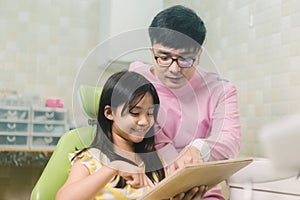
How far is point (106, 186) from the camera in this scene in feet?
4.00

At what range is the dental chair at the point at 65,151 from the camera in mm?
1211

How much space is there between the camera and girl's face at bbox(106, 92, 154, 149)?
117 centimetres

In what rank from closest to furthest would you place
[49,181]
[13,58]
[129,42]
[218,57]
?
[129,42] < [49,181] < [218,57] < [13,58]

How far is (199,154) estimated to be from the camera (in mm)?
1240

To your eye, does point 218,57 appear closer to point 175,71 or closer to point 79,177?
point 175,71

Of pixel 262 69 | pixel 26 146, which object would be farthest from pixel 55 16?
pixel 262 69

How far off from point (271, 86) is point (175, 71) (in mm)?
713

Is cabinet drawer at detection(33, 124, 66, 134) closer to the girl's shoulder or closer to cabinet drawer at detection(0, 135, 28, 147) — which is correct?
cabinet drawer at detection(0, 135, 28, 147)

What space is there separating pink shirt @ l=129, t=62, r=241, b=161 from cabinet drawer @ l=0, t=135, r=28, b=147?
112 centimetres

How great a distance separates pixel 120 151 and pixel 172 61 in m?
0.31

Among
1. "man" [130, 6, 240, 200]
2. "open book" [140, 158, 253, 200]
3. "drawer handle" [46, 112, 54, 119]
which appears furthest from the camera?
"drawer handle" [46, 112, 54, 119]

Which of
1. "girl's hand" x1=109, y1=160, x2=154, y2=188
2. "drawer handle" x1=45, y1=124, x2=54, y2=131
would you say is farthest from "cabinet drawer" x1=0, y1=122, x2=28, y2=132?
"girl's hand" x1=109, y1=160, x2=154, y2=188

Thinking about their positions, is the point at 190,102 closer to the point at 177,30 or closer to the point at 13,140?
the point at 177,30

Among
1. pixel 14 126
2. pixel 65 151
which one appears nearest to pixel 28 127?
pixel 14 126
